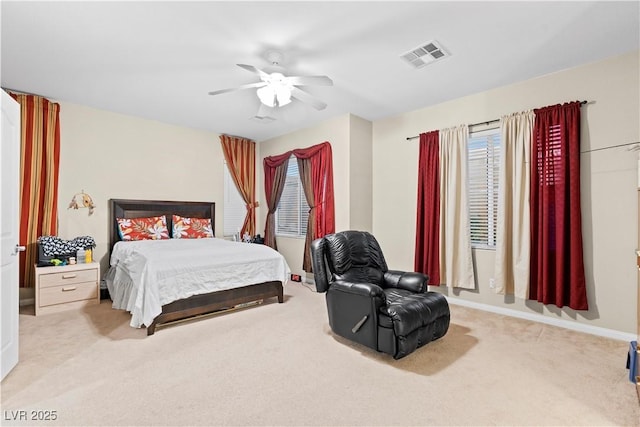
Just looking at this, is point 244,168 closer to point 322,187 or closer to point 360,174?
point 322,187

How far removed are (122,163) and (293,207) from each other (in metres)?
2.73

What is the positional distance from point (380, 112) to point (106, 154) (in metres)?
3.98

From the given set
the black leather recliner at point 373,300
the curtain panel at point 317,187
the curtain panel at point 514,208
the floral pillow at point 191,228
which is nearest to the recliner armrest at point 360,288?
the black leather recliner at point 373,300

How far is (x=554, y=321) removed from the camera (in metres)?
3.33

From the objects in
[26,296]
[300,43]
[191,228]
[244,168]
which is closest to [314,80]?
[300,43]

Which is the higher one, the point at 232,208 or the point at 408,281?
the point at 232,208

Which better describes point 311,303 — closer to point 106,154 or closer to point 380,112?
point 380,112

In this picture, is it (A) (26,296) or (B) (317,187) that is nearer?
(A) (26,296)

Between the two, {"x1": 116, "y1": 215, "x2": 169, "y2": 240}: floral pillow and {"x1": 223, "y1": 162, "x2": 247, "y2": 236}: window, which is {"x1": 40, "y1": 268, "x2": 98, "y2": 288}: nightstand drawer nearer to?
{"x1": 116, "y1": 215, "x2": 169, "y2": 240}: floral pillow

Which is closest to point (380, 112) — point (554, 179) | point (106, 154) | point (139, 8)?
point (554, 179)

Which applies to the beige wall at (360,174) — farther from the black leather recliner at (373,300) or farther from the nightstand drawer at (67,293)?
the nightstand drawer at (67,293)

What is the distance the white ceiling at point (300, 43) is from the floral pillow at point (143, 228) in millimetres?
1691

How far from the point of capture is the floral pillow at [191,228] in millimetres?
4945

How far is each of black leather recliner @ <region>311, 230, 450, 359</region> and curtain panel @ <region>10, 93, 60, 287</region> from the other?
3.53 m
